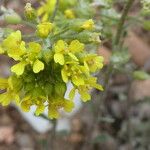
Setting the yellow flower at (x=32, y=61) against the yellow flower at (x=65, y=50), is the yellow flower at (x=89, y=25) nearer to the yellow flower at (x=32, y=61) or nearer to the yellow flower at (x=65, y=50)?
the yellow flower at (x=65, y=50)

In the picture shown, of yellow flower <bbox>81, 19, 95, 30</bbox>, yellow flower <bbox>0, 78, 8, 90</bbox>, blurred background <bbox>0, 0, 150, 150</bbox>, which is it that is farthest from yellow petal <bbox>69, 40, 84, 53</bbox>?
blurred background <bbox>0, 0, 150, 150</bbox>

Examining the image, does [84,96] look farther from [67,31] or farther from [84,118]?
[84,118]

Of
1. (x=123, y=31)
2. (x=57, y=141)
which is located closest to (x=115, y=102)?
(x=57, y=141)

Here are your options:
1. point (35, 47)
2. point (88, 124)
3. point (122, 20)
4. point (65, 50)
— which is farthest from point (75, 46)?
point (88, 124)

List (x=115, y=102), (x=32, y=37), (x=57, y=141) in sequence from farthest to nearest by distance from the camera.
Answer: (x=115, y=102)
(x=57, y=141)
(x=32, y=37)

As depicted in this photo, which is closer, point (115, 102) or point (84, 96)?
point (84, 96)
